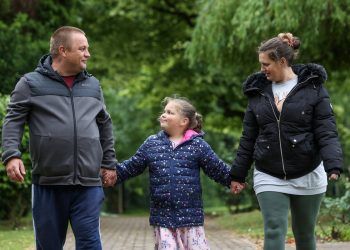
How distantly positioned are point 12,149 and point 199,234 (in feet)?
5.12

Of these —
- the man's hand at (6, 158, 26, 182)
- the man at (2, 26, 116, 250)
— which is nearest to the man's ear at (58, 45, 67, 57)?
the man at (2, 26, 116, 250)

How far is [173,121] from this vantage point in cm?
604

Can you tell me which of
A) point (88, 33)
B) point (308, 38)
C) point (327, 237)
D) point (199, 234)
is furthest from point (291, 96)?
point (88, 33)

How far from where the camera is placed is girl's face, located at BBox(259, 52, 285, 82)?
18.5 ft

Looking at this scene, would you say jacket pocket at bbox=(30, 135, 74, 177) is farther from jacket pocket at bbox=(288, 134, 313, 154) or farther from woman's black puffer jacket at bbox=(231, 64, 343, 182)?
jacket pocket at bbox=(288, 134, 313, 154)

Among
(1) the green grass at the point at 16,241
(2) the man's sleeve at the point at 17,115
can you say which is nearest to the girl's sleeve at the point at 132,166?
(2) the man's sleeve at the point at 17,115

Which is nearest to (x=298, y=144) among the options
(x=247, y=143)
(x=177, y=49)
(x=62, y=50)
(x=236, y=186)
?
(x=247, y=143)

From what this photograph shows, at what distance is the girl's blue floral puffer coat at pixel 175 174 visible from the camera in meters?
5.77

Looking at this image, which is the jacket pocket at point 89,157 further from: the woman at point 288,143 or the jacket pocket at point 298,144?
the jacket pocket at point 298,144

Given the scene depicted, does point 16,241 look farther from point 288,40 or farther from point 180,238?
point 288,40

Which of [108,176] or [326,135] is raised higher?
[326,135]

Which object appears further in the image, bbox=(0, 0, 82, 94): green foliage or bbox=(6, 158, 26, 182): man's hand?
bbox=(0, 0, 82, 94): green foliage

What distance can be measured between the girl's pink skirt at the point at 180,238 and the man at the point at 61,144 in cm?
63

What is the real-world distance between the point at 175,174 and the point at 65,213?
926 mm
